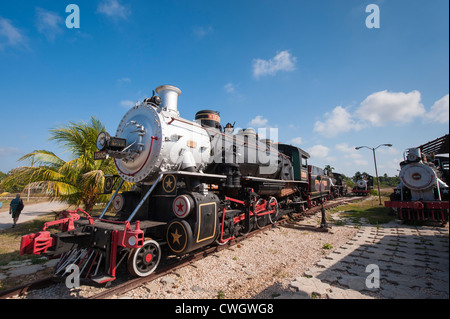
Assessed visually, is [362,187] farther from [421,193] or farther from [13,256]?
[13,256]

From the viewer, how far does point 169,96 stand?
580 cm

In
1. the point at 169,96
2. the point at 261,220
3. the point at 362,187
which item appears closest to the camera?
the point at 169,96

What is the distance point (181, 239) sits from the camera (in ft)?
13.9

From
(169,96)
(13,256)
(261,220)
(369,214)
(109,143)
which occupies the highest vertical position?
(169,96)

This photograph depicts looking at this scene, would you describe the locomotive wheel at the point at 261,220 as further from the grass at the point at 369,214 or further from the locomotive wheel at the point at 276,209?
the grass at the point at 369,214

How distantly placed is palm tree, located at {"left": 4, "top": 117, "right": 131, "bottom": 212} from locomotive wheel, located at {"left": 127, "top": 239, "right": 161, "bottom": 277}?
4.88m

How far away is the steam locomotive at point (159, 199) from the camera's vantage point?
12.7ft

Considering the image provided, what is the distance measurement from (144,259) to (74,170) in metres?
6.27

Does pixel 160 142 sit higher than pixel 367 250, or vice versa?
pixel 160 142

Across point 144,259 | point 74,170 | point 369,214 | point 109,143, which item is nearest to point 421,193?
point 369,214

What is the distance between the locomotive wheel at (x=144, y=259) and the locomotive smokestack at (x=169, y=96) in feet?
10.9
